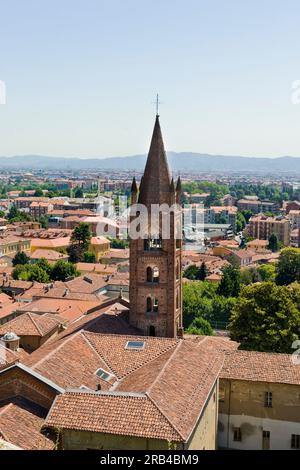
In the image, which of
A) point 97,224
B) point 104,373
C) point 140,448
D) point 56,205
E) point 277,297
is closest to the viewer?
point 140,448

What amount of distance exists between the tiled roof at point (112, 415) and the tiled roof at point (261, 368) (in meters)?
6.78

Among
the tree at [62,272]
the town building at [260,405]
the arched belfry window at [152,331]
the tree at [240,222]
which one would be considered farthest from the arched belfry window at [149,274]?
the tree at [240,222]

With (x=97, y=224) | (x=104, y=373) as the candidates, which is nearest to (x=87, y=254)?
(x=97, y=224)

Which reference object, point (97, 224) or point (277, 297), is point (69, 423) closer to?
point (277, 297)

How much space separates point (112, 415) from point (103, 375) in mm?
5267

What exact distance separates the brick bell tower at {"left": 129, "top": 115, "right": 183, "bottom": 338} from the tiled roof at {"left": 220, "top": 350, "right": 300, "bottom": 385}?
16.7 feet

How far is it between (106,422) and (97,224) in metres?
91.4

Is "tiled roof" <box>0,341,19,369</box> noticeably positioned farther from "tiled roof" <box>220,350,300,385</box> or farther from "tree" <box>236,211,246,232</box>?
→ "tree" <box>236,211,246,232</box>

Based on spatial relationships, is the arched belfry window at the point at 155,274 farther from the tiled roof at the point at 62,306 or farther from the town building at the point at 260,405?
the tiled roof at the point at 62,306

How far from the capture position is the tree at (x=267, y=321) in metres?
30.1

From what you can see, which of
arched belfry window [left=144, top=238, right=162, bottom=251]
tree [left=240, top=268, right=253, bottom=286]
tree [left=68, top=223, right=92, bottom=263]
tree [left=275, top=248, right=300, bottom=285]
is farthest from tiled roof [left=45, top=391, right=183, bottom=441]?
tree [left=68, top=223, right=92, bottom=263]

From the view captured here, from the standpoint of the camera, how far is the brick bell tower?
28562 mm

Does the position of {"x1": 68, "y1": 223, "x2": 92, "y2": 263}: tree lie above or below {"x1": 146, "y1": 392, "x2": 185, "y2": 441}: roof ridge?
below

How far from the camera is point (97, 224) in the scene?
10762cm
